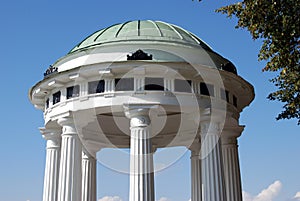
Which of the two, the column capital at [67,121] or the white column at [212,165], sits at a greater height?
the column capital at [67,121]

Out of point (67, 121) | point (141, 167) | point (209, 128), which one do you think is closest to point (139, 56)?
point (67, 121)

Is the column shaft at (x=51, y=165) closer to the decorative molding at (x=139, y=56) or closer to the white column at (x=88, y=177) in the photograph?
the white column at (x=88, y=177)

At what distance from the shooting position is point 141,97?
32.2 meters

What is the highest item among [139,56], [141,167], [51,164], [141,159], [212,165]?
[139,56]

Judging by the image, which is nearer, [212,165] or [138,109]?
[138,109]

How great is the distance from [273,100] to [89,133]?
2000cm

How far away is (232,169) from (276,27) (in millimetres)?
19554

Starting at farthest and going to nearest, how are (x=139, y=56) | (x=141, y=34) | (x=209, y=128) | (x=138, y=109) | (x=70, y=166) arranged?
(x=141, y=34)
(x=209, y=128)
(x=139, y=56)
(x=70, y=166)
(x=138, y=109)

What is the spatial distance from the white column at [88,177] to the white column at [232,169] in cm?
1320

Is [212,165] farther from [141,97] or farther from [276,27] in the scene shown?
[276,27]

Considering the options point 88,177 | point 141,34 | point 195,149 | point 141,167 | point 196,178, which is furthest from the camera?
point 195,149

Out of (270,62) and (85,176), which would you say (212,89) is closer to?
(270,62)

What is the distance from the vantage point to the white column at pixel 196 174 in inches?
1700

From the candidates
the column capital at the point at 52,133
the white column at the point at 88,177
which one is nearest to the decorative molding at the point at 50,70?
the column capital at the point at 52,133
